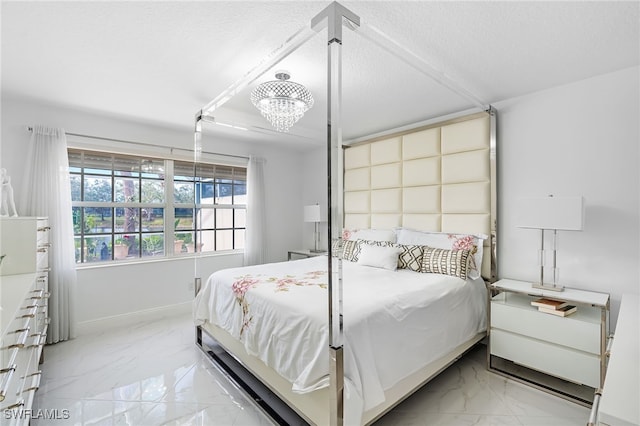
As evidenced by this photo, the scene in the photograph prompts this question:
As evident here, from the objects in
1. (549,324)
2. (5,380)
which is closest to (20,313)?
(5,380)

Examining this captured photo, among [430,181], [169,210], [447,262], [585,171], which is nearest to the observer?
[585,171]

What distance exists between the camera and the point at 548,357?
2238 millimetres

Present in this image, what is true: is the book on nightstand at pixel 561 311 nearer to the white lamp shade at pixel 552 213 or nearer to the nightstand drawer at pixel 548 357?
the nightstand drawer at pixel 548 357

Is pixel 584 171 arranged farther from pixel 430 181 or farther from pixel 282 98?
pixel 282 98

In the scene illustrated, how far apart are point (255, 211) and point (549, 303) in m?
2.47

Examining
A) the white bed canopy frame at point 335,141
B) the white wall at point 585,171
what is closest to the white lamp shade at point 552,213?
the white wall at point 585,171

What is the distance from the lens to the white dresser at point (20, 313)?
124cm

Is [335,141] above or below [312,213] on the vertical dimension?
above

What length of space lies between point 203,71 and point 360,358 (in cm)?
225

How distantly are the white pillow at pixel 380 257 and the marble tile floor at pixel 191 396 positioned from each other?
1004 mm

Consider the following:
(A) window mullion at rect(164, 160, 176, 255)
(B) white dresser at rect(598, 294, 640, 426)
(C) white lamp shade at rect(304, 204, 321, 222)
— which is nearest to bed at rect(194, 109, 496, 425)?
(C) white lamp shade at rect(304, 204, 321, 222)

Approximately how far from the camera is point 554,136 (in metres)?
2.59

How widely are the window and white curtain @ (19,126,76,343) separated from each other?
0.24 meters

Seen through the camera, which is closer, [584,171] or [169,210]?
[584,171]
